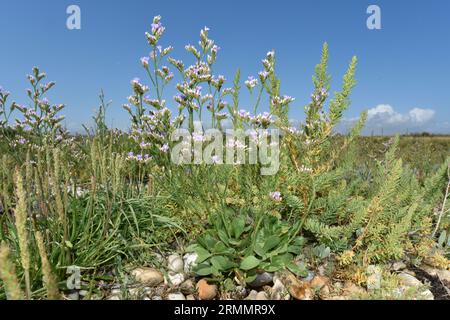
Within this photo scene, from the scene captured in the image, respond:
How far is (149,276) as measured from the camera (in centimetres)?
255

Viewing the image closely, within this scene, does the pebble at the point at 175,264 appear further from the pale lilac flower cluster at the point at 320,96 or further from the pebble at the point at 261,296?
the pale lilac flower cluster at the point at 320,96

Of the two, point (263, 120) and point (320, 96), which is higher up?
point (320, 96)

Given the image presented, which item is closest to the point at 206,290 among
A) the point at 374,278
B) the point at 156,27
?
the point at 374,278

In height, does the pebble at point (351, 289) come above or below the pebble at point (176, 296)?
below

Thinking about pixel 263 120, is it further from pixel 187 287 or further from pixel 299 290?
pixel 187 287

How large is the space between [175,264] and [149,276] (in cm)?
24

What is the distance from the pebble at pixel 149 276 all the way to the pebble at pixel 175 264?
0.11 meters

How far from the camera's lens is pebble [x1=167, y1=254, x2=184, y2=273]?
2677 millimetres

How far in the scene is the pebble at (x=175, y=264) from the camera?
2677mm

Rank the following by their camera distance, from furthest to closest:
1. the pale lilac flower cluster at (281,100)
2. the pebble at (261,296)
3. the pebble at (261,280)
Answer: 1. the pale lilac flower cluster at (281,100)
2. the pebble at (261,280)
3. the pebble at (261,296)

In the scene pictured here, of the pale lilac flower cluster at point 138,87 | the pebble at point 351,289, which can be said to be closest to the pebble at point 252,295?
the pebble at point 351,289

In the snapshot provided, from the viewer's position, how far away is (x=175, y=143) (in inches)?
126

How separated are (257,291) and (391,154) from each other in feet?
6.24

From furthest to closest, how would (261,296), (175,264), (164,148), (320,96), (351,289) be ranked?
(164,148) → (320,96) → (175,264) → (351,289) → (261,296)
